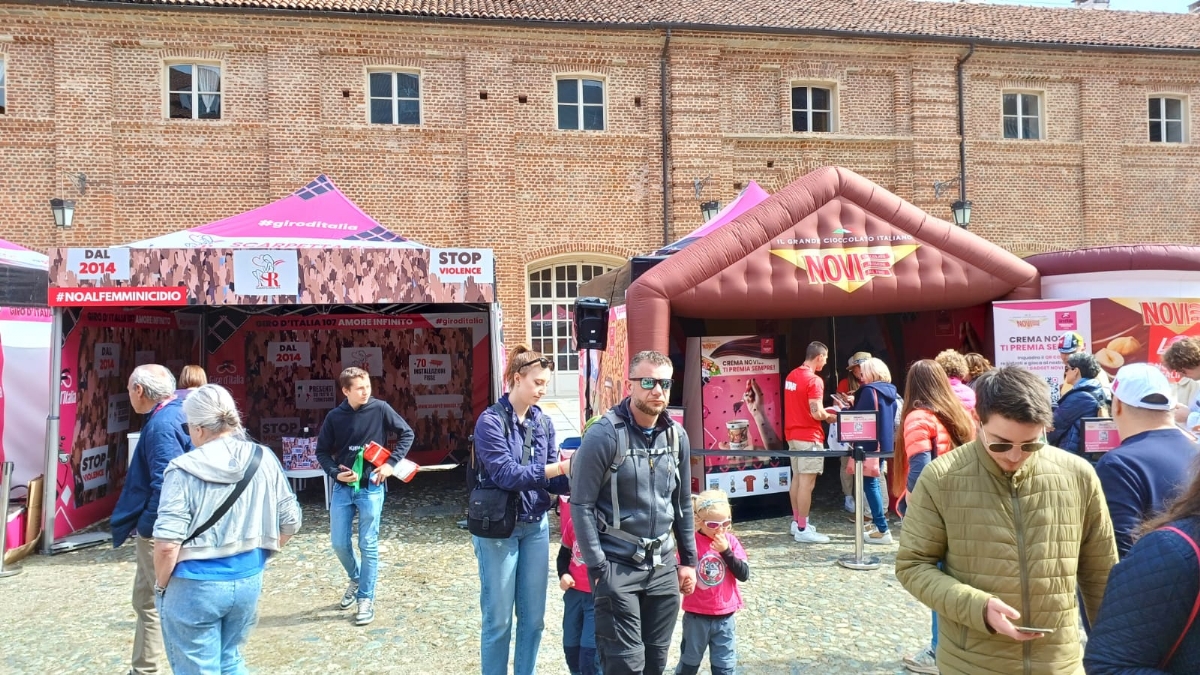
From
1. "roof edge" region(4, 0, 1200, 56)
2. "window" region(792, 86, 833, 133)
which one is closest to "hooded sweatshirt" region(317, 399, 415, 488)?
"roof edge" region(4, 0, 1200, 56)

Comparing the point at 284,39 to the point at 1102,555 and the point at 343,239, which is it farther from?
the point at 1102,555

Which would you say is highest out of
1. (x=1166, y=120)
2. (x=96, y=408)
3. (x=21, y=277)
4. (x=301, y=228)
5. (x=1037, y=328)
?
(x=1166, y=120)

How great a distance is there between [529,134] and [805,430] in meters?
12.2

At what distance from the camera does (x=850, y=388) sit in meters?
8.79

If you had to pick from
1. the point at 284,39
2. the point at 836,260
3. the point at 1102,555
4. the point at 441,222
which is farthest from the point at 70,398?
the point at 284,39

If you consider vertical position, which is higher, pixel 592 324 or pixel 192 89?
pixel 192 89

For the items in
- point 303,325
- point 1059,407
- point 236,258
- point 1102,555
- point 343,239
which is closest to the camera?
point 1102,555

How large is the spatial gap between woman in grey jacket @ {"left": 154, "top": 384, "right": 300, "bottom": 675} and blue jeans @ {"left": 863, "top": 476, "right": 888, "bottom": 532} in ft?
17.5

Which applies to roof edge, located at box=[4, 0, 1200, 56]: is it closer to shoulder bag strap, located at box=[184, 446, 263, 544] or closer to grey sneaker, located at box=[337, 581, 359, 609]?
grey sneaker, located at box=[337, 581, 359, 609]

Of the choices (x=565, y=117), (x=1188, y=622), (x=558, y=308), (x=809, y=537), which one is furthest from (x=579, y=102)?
(x=1188, y=622)

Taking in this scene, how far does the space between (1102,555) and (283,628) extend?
4.74m

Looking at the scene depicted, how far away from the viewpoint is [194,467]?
2947 millimetres

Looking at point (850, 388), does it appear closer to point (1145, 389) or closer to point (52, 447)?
point (1145, 389)

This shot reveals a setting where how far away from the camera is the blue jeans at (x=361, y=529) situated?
5031 millimetres
